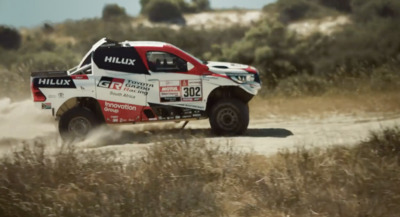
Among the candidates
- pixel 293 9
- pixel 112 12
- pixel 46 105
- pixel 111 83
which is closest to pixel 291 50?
pixel 111 83

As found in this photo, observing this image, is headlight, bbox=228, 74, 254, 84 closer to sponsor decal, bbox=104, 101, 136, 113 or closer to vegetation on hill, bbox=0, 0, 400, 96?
sponsor decal, bbox=104, 101, 136, 113

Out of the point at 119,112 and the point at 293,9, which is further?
the point at 293,9

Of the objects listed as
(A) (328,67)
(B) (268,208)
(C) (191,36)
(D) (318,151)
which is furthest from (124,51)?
(C) (191,36)

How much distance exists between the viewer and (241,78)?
11875 mm

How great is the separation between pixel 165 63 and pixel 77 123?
226 centimetres

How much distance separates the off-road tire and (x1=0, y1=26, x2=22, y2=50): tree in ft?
46.8

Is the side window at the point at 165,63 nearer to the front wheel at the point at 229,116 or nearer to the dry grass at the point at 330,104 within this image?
the front wheel at the point at 229,116

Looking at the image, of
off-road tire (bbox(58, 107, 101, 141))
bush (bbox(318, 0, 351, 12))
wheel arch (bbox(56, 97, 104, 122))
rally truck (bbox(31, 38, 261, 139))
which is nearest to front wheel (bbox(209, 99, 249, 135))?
rally truck (bbox(31, 38, 261, 139))

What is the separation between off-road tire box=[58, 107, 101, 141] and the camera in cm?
1175

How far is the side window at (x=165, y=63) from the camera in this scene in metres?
11.8

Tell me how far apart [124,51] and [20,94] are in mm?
6550

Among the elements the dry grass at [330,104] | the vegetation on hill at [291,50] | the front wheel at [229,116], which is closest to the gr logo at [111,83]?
the front wheel at [229,116]

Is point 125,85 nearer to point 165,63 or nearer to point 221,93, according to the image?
point 165,63

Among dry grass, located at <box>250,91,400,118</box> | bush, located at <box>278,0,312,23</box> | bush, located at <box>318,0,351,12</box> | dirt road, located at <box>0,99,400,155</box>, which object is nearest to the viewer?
dirt road, located at <box>0,99,400,155</box>
